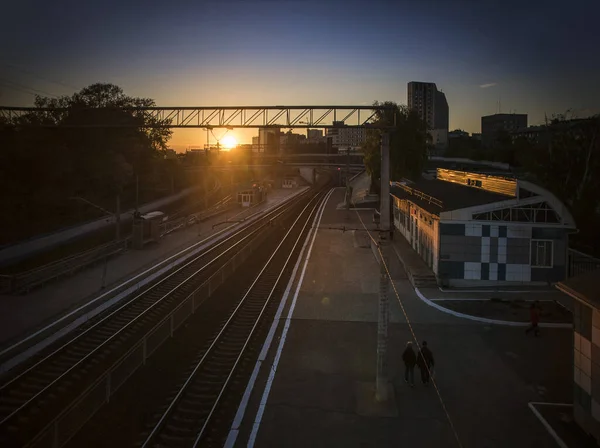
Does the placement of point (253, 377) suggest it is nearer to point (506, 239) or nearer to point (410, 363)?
point (410, 363)

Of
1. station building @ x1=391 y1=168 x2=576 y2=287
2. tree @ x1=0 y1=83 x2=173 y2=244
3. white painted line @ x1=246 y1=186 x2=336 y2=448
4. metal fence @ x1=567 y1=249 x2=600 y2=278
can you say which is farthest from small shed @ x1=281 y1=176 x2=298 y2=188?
white painted line @ x1=246 y1=186 x2=336 y2=448

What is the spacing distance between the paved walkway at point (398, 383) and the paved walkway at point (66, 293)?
25.3 ft

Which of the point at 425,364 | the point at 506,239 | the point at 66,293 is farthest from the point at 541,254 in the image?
the point at 66,293

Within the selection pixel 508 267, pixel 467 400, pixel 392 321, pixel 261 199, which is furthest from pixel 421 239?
pixel 261 199

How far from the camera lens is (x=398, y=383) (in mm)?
11398

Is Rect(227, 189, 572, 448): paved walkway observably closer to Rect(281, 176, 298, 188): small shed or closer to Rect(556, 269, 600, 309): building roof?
Rect(556, 269, 600, 309): building roof

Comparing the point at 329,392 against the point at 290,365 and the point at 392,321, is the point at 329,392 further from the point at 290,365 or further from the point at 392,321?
the point at 392,321

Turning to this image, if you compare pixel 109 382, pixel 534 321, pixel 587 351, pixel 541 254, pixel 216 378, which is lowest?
pixel 216 378

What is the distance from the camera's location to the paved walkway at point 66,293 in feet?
49.8

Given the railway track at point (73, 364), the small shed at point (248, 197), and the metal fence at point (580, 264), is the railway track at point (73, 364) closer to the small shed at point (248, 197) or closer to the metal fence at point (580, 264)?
the metal fence at point (580, 264)

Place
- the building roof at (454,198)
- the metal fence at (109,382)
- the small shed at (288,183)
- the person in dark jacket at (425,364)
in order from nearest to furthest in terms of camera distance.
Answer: the metal fence at (109,382) → the person in dark jacket at (425,364) → the building roof at (454,198) → the small shed at (288,183)

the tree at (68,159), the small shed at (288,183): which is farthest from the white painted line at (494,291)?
the small shed at (288,183)

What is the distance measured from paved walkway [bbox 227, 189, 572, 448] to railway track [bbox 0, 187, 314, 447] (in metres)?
4.14

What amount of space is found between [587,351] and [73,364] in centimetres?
1176
